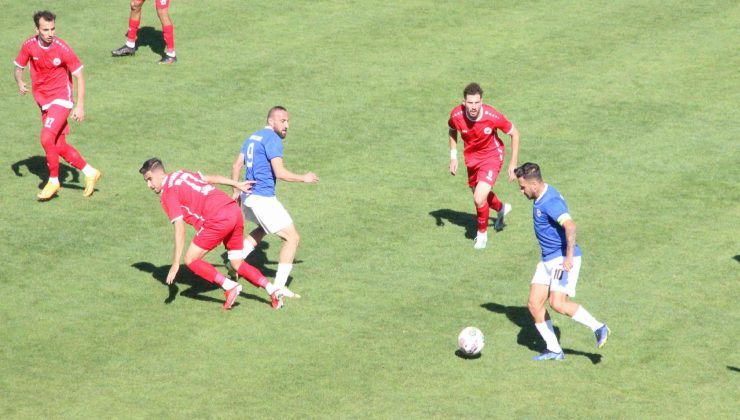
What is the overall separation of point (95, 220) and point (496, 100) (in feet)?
26.3

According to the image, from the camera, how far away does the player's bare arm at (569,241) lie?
44.1ft

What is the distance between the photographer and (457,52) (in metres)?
24.2

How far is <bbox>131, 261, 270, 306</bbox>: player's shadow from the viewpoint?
1575 centimetres

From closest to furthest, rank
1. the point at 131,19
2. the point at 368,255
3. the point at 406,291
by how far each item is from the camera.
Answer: the point at 406,291 < the point at 368,255 < the point at 131,19

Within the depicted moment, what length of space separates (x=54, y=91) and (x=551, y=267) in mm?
8790

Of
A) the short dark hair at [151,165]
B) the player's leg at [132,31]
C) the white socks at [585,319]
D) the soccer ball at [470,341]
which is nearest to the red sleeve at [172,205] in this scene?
the short dark hair at [151,165]

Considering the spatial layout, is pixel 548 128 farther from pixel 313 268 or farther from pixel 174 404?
pixel 174 404

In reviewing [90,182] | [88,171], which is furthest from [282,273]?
[88,171]

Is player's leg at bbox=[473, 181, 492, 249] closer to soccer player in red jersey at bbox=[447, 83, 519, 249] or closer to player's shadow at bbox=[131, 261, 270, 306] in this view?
soccer player in red jersey at bbox=[447, 83, 519, 249]

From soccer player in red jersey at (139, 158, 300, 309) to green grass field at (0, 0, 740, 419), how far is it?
410 millimetres

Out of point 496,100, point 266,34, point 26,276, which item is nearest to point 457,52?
point 496,100

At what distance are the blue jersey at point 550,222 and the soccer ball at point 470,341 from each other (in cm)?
120

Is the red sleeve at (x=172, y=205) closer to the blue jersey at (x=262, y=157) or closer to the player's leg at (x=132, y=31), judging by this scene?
the blue jersey at (x=262, y=157)

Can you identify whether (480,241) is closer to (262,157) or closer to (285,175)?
(285,175)
